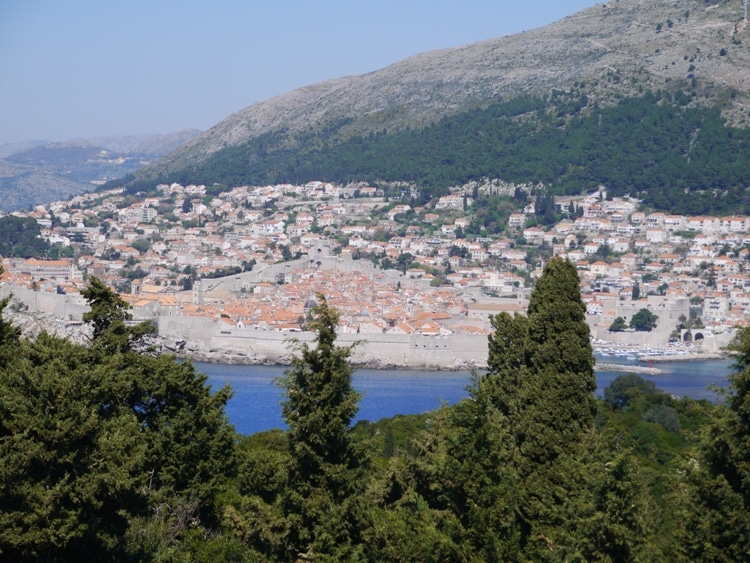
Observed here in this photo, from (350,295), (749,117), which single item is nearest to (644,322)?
(350,295)

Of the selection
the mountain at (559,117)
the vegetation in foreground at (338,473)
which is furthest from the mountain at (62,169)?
the vegetation in foreground at (338,473)

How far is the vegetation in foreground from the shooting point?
197 inches

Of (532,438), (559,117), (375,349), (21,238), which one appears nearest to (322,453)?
(532,438)

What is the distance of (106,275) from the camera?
4238 centimetres

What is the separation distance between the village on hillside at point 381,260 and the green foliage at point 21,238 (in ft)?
2.69

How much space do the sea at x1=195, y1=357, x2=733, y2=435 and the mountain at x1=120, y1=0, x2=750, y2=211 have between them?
74.9ft

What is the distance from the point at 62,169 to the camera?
134 meters

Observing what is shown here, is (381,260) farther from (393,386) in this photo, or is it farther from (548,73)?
(548,73)

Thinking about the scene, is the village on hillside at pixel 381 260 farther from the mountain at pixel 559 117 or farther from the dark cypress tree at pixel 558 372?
the dark cypress tree at pixel 558 372

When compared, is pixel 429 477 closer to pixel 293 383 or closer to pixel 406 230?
pixel 293 383

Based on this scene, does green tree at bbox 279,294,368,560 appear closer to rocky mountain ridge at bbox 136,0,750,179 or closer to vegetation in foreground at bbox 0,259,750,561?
vegetation in foreground at bbox 0,259,750,561

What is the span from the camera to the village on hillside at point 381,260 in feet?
115

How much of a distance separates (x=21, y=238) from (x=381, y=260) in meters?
17.0

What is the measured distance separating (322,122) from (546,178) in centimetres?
2465
